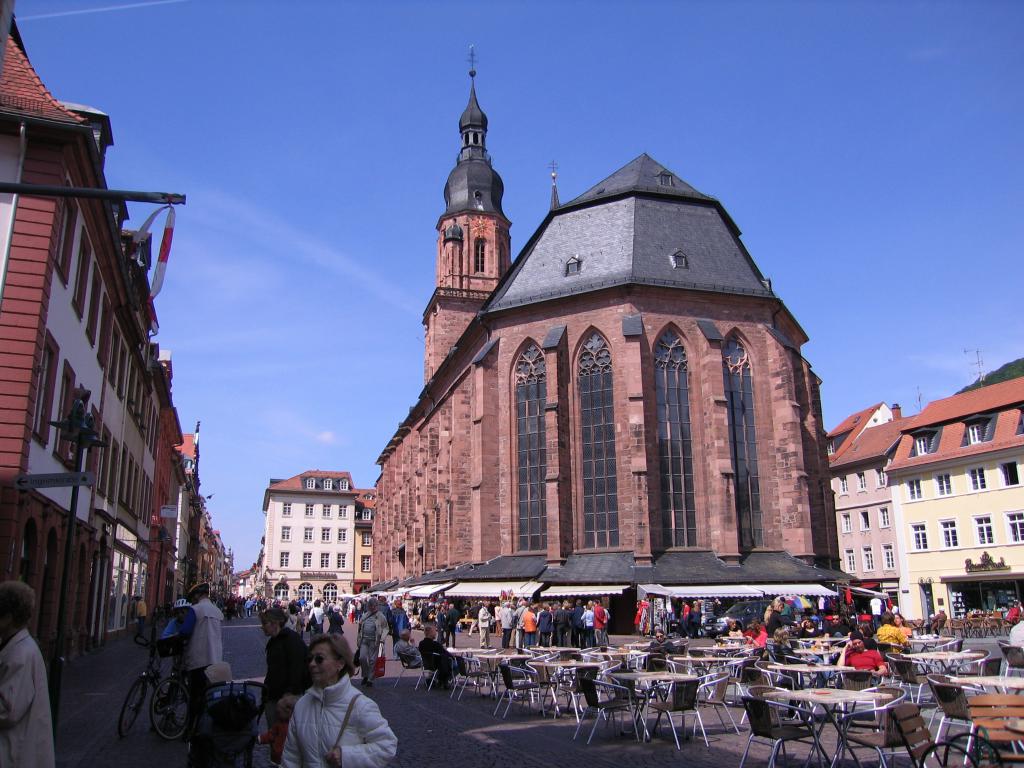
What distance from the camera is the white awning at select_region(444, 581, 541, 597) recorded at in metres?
32.9

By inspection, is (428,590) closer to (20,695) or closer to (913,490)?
(913,490)

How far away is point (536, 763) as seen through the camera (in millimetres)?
9961

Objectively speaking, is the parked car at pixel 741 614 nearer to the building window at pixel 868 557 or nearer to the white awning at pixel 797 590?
the white awning at pixel 797 590

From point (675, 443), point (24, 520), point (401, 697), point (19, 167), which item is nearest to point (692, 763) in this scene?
point (401, 697)

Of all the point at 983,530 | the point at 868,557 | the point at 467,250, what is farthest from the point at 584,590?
the point at 467,250

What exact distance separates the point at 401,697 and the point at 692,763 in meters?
7.94

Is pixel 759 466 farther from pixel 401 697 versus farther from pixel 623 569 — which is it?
pixel 401 697

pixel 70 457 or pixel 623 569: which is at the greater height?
pixel 70 457

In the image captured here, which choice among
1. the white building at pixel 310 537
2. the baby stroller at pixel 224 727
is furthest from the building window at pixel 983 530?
the white building at pixel 310 537

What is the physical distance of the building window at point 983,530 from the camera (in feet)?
139

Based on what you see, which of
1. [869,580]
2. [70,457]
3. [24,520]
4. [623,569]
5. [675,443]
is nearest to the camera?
[24,520]

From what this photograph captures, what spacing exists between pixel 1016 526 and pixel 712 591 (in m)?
19.0

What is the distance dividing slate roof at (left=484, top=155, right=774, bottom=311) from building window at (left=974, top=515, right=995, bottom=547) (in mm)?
16692

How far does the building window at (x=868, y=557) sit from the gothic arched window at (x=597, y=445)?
24.9 m
